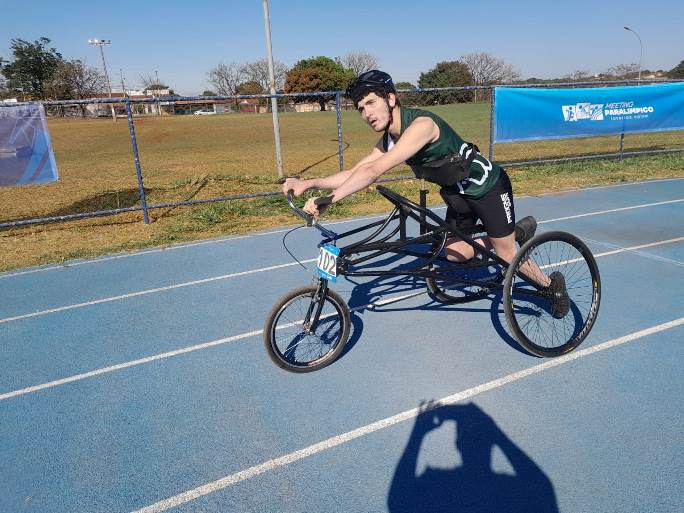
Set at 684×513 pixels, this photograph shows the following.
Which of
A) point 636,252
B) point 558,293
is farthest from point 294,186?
point 636,252

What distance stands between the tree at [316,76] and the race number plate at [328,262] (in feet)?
272

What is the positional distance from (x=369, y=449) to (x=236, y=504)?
31.5 inches

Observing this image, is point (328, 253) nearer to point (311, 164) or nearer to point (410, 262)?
point (410, 262)

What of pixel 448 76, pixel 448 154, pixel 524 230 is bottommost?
pixel 524 230

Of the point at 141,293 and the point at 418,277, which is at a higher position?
the point at 418,277

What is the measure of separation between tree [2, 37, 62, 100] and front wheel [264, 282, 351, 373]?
93244 mm

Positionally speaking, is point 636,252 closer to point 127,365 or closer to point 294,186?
point 294,186

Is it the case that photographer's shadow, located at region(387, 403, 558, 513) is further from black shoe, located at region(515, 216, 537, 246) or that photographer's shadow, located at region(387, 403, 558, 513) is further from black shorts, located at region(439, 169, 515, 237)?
black shoe, located at region(515, 216, 537, 246)

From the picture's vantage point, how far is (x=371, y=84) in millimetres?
3141

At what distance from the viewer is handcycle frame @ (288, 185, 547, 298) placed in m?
3.26

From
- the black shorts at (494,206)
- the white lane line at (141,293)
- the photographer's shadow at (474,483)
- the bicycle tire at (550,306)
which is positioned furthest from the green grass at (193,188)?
the photographer's shadow at (474,483)

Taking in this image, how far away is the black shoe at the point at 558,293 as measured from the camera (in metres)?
3.74

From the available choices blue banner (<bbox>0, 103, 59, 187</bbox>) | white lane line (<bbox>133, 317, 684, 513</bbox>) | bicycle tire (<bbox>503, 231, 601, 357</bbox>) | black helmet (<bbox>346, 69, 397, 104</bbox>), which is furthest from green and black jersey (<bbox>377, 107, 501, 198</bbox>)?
blue banner (<bbox>0, 103, 59, 187</bbox>)

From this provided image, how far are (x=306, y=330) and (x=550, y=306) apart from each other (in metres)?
2.21
